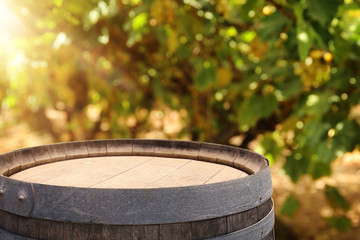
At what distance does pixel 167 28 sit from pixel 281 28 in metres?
1.29

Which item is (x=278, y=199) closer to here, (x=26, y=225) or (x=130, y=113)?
(x=130, y=113)

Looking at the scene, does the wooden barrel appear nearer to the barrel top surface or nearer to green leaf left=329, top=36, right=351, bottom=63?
the barrel top surface

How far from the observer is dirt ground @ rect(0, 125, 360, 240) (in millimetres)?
4695

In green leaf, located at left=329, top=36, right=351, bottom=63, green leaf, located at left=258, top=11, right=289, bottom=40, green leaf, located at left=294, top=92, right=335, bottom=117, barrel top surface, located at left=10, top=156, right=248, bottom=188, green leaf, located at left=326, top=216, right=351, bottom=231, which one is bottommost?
green leaf, located at left=326, top=216, right=351, bottom=231

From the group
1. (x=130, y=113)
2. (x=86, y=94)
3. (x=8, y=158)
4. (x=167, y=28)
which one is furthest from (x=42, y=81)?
(x=8, y=158)

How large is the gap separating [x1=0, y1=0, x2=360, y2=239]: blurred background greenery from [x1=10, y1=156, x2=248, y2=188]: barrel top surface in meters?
0.79

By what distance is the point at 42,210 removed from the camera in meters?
1.26

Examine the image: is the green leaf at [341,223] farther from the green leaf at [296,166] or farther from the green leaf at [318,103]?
the green leaf at [318,103]

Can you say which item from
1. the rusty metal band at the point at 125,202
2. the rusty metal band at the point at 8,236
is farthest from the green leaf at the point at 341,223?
the rusty metal band at the point at 8,236

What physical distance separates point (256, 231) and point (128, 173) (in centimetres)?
53

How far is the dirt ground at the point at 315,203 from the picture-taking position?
15.4 ft

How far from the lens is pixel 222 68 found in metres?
3.70

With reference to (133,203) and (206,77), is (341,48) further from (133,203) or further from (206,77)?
(133,203)

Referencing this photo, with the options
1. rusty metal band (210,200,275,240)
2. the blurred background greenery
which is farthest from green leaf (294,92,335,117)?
rusty metal band (210,200,275,240)
